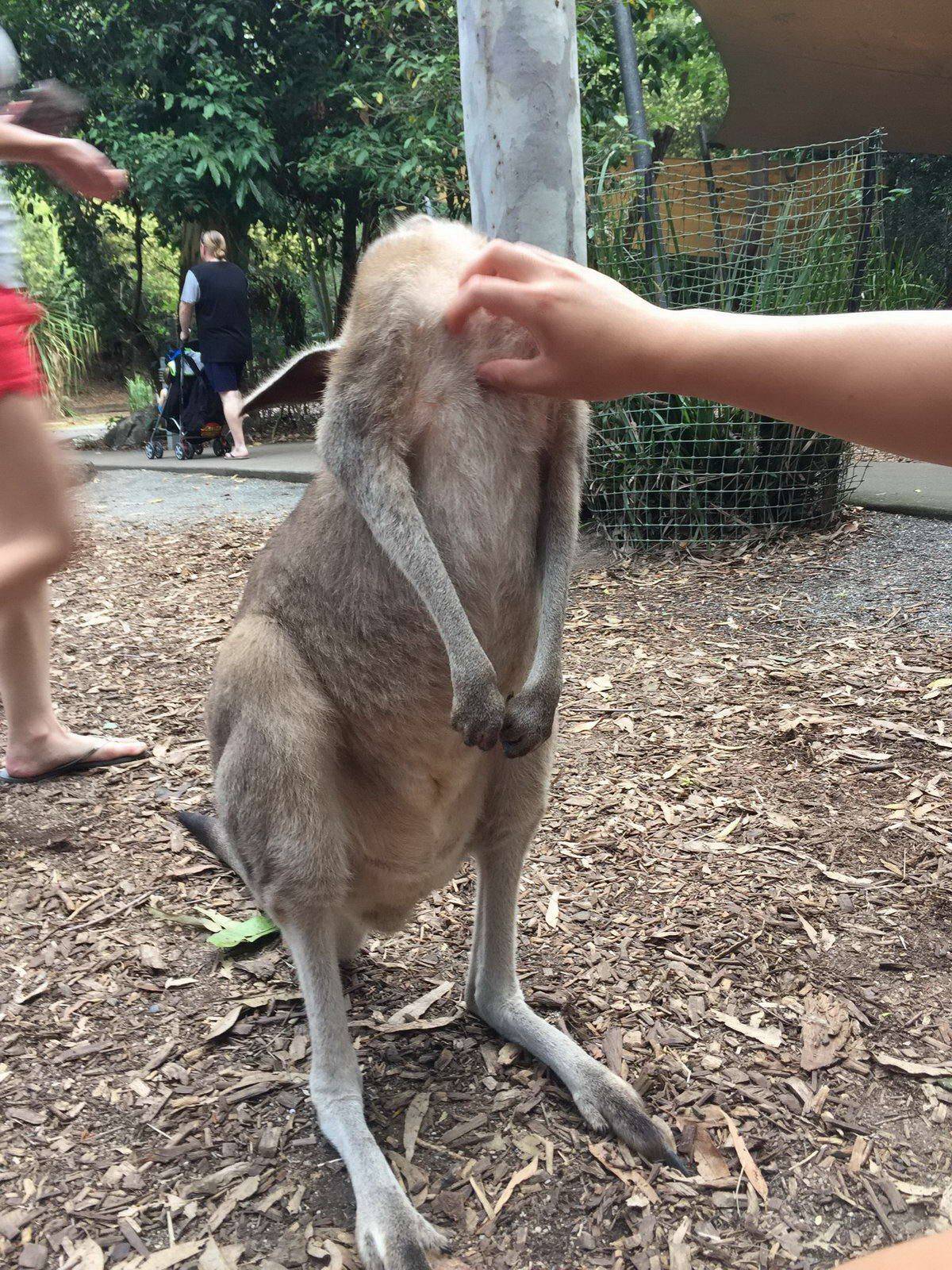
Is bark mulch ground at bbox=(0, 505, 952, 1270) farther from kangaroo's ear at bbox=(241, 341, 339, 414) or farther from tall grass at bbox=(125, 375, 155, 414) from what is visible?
tall grass at bbox=(125, 375, 155, 414)

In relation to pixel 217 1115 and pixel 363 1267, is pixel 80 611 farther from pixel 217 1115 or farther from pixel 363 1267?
pixel 363 1267

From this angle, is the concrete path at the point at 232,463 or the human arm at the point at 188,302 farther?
the human arm at the point at 188,302

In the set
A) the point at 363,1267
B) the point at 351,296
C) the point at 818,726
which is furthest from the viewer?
the point at 818,726

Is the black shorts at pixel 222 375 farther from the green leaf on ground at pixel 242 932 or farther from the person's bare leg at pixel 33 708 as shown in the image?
the green leaf on ground at pixel 242 932

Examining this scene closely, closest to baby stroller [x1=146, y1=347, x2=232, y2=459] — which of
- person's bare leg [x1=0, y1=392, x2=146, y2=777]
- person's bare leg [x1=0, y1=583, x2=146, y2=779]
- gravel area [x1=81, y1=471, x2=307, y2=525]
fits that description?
gravel area [x1=81, y1=471, x2=307, y2=525]

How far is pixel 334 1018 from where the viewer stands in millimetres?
1923

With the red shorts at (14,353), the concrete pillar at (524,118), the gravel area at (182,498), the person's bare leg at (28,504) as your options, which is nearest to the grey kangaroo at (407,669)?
the person's bare leg at (28,504)

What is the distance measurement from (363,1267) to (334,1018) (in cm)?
42

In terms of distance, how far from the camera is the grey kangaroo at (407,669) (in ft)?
6.27

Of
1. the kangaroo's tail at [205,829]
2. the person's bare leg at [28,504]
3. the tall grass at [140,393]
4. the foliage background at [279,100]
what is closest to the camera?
the person's bare leg at [28,504]

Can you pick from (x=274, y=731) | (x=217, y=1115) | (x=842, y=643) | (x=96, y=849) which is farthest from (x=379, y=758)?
(x=842, y=643)

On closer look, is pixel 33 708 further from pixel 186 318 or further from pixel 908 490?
pixel 186 318

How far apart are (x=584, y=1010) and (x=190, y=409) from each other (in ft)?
30.1

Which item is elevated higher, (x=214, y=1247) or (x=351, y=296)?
(x=351, y=296)
